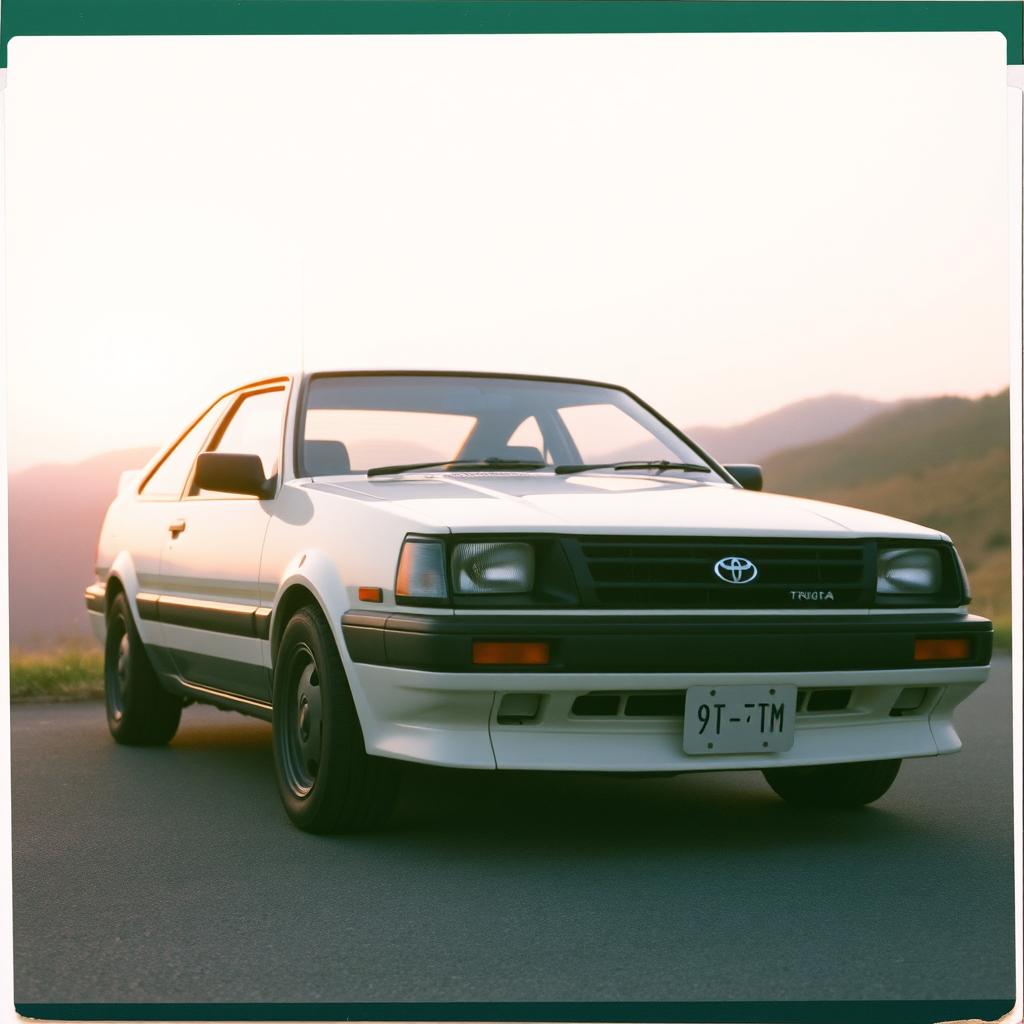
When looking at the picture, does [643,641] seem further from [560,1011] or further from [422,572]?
[560,1011]

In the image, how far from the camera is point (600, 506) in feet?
15.6

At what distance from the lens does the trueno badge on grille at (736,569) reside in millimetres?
4535

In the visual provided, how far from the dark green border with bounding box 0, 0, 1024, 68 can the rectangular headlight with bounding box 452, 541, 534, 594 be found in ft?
4.87

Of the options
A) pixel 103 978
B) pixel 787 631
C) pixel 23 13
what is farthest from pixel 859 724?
pixel 23 13

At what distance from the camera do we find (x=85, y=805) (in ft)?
18.6

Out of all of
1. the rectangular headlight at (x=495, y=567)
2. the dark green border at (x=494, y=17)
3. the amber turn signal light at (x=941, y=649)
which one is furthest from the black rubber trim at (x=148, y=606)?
the amber turn signal light at (x=941, y=649)

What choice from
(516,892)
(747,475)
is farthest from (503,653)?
(747,475)

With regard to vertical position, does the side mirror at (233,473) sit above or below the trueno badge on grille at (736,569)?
above

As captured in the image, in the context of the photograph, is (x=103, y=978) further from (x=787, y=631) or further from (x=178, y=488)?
(x=178, y=488)

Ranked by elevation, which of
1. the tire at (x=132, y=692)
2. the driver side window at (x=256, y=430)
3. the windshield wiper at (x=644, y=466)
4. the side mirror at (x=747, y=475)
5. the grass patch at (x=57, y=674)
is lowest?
the grass patch at (x=57, y=674)

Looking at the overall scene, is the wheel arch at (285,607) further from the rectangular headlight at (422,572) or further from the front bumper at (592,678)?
the rectangular headlight at (422,572)

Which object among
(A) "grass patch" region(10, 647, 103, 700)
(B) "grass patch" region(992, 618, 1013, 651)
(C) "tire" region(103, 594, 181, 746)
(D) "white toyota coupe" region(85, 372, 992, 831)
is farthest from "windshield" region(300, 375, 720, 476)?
(B) "grass patch" region(992, 618, 1013, 651)

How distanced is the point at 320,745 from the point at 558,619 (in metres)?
0.98

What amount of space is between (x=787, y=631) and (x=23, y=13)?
2778 millimetres
